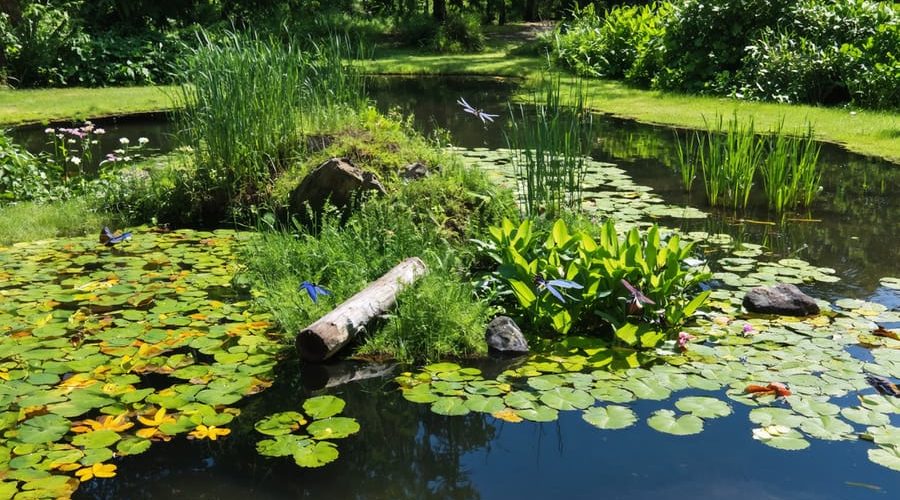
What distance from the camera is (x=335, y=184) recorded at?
19.8 ft

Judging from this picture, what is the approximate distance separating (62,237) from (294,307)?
2.91 metres

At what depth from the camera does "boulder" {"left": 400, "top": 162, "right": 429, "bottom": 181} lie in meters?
6.39

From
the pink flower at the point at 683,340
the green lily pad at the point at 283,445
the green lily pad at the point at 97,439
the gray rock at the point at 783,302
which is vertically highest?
the gray rock at the point at 783,302

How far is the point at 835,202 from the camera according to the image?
7.51m

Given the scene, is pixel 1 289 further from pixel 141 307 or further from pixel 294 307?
pixel 294 307

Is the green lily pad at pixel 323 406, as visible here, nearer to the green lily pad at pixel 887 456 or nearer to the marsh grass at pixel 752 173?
the green lily pad at pixel 887 456

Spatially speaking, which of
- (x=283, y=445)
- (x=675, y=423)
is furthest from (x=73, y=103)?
(x=675, y=423)

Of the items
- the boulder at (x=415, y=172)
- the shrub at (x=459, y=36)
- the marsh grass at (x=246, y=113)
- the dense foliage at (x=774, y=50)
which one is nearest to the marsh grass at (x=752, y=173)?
the boulder at (x=415, y=172)

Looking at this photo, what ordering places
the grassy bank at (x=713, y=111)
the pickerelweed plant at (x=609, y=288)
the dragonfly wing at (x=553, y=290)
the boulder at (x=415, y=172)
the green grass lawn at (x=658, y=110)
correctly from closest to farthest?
the dragonfly wing at (x=553, y=290) → the pickerelweed plant at (x=609, y=288) → the boulder at (x=415, y=172) → the grassy bank at (x=713, y=111) → the green grass lawn at (x=658, y=110)

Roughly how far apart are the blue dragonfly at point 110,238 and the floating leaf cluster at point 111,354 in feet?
0.20

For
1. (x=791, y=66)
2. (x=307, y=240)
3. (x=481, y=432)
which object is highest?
(x=791, y=66)

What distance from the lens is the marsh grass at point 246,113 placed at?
6531mm

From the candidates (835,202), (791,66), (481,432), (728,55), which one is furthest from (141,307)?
(728,55)

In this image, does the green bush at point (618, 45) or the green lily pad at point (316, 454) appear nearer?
the green lily pad at point (316, 454)
